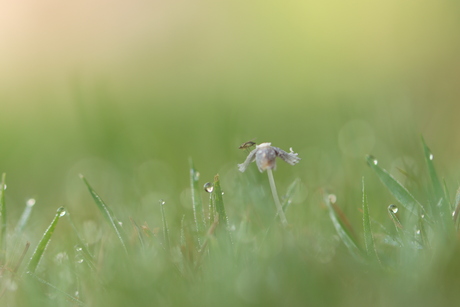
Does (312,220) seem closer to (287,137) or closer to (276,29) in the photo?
(287,137)

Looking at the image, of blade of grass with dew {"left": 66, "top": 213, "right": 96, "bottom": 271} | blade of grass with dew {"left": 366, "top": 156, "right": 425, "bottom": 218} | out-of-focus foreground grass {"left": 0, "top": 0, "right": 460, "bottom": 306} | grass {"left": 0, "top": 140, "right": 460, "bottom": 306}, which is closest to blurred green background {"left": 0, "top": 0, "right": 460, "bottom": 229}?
out-of-focus foreground grass {"left": 0, "top": 0, "right": 460, "bottom": 306}

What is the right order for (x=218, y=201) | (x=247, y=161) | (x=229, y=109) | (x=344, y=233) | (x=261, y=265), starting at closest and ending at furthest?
(x=261, y=265) < (x=344, y=233) < (x=218, y=201) < (x=247, y=161) < (x=229, y=109)

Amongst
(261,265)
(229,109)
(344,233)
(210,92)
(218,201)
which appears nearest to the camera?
(261,265)

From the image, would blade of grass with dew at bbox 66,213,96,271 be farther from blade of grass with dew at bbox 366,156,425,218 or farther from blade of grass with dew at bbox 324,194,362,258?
blade of grass with dew at bbox 366,156,425,218

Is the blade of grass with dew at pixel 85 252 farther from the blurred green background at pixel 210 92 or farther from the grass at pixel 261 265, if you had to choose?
the blurred green background at pixel 210 92

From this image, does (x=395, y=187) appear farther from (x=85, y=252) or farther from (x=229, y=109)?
(x=229, y=109)

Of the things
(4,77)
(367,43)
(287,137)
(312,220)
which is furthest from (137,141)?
(4,77)

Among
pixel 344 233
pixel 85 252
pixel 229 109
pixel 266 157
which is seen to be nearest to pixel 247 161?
pixel 266 157

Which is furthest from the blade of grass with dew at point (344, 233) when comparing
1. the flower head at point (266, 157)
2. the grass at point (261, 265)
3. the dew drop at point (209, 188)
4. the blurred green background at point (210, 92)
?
the blurred green background at point (210, 92)
